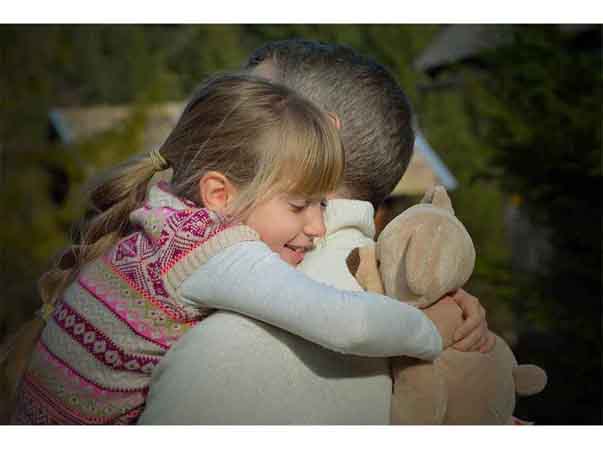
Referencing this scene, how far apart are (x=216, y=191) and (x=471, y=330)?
643mm

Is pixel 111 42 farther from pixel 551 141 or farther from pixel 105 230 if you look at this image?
pixel 105 230

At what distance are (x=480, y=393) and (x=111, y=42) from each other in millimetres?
15049

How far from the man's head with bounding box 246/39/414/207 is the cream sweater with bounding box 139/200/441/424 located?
41 centimetres

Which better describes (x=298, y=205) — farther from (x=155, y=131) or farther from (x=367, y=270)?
(x=155, y=131)

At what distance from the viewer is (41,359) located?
1786mm

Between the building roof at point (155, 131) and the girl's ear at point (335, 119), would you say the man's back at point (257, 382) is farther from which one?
the building roof at point (155, 131)

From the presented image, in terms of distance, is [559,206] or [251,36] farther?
[251,36]

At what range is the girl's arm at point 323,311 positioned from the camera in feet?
4.68

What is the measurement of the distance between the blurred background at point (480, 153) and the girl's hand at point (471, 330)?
1.76 ft

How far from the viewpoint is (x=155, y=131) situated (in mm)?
9977

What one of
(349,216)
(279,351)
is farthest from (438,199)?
(279,351)

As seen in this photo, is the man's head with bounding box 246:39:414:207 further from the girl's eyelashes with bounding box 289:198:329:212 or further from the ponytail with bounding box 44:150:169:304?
the ponytail with bounding box 44:150:169:304

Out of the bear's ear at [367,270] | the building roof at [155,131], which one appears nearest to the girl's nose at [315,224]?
the bear's ear at [367,270]
